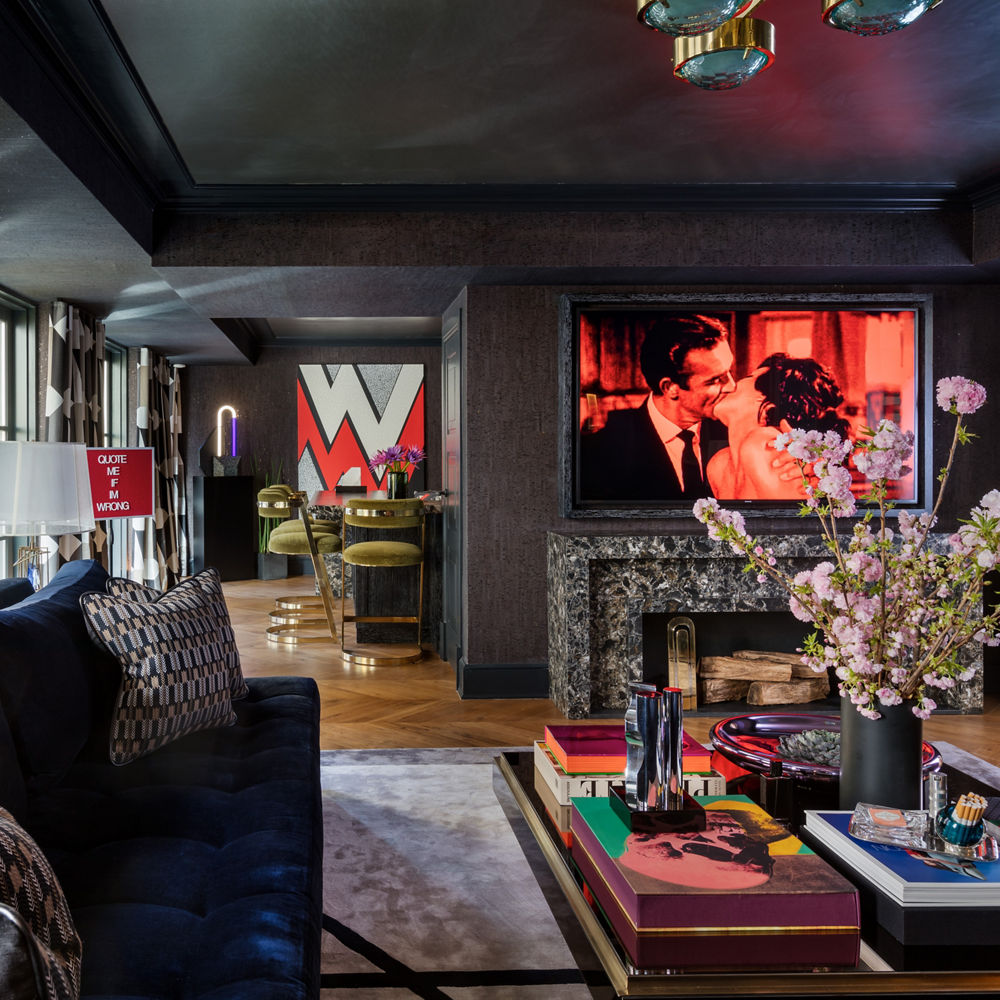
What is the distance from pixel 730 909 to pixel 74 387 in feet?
17.3

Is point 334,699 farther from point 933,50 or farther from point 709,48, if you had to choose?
point 933,50

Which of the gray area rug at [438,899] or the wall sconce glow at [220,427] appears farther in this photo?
the wall sconce glow at [220,427]

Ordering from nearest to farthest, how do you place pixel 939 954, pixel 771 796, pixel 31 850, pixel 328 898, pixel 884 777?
1. pixel 31 850
2. pixel 939 954
3. pixel 884 777
4. pixel 771 796
5. pixel 328 898

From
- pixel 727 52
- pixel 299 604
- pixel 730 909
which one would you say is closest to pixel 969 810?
pixel 730 909

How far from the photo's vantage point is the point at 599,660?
4289 millimetres

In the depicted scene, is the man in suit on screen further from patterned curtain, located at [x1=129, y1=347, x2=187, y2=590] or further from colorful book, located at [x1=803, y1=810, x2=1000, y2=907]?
patterned curtain, located at [x1=129, y1=347, x2=187, y2=590]

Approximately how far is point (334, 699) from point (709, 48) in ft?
10.8

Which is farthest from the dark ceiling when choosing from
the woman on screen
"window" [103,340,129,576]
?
"window" [103,340,129,576]

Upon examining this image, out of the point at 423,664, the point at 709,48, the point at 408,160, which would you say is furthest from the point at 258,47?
the point at 423,664

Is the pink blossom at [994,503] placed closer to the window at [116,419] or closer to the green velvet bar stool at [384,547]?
the green velvet bar stool at [384,547]

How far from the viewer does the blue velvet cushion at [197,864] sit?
3.87ft

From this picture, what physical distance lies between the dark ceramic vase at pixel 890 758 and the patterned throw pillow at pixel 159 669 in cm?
143

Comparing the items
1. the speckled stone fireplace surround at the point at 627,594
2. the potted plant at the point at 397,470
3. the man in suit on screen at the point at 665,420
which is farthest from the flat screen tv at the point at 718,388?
the potted plant at the point at 397,470

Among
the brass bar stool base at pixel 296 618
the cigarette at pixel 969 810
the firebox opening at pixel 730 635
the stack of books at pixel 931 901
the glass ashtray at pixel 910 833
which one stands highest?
the cigarette at pixel 969 810
